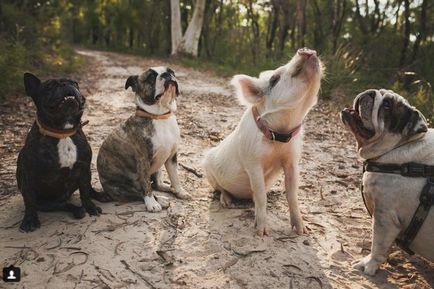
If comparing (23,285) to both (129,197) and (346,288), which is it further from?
(346,288)

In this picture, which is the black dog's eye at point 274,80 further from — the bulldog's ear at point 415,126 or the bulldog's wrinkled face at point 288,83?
the bulldog's ear at point 415,126

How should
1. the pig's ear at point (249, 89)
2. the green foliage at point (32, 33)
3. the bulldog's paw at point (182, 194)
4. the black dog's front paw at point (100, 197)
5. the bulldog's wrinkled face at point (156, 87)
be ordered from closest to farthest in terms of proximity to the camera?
the pig's ear at point (249, 89) → the bulldog's wrinkled face at point (156, 87) → the black dog's front paw at point (100, 197) → the bulldog's paw at point (182, 194) → the green foliage at point (32, 33)

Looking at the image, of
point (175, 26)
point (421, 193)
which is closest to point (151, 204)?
point (421, 193)

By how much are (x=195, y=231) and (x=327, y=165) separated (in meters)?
2.72

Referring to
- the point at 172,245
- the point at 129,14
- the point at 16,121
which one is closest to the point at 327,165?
the point at 172,245

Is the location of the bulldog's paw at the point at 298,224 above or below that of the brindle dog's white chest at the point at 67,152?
below

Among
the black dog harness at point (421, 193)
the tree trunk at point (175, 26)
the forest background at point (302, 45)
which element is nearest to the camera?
the black dog harness at point (421, 193)

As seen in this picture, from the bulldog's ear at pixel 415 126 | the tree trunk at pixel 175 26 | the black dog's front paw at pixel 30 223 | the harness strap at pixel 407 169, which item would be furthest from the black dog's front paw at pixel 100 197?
the tree trunk at pixel 175 26

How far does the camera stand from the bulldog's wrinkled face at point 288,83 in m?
3.29

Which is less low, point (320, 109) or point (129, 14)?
point (129, 14)

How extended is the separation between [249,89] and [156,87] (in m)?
0.98

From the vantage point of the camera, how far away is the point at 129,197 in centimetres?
432

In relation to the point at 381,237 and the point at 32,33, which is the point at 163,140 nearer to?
the point at 381,237

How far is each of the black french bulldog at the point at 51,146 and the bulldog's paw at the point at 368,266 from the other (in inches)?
96.8
